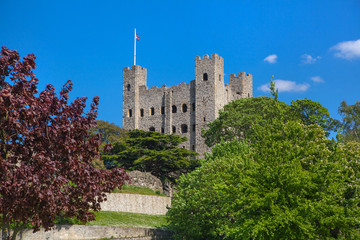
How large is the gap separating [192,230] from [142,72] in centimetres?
4848

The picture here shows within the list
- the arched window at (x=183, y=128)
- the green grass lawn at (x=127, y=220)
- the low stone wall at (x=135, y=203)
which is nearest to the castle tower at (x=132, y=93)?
the arched window at (x=183, y=128)

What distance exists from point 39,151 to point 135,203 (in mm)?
23359

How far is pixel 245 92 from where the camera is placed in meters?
70.9

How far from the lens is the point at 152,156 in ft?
156

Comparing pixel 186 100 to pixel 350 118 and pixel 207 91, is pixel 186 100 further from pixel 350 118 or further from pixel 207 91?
pixel 350 118

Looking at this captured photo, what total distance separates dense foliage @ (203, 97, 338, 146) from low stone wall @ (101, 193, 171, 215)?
1023cm

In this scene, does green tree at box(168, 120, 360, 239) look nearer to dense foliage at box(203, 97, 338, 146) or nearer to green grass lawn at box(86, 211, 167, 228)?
green grass lawn at box(86, 211, 167, 228)

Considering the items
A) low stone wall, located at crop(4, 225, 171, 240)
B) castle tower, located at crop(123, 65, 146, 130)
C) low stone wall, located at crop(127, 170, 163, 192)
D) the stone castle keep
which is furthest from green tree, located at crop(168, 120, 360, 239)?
castle tower, located at crop(123, 65, 146, 130)

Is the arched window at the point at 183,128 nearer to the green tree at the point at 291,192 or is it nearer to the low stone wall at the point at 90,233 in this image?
the low stone wall at the point at 90,233

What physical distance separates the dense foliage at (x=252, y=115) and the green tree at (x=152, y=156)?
13.5 ft

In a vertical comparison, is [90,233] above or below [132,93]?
below

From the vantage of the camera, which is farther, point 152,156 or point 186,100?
point 186,100

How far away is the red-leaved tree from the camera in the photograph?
11.7 metres

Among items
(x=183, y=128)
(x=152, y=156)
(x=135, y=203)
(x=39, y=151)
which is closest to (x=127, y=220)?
(x=135, y=203)
